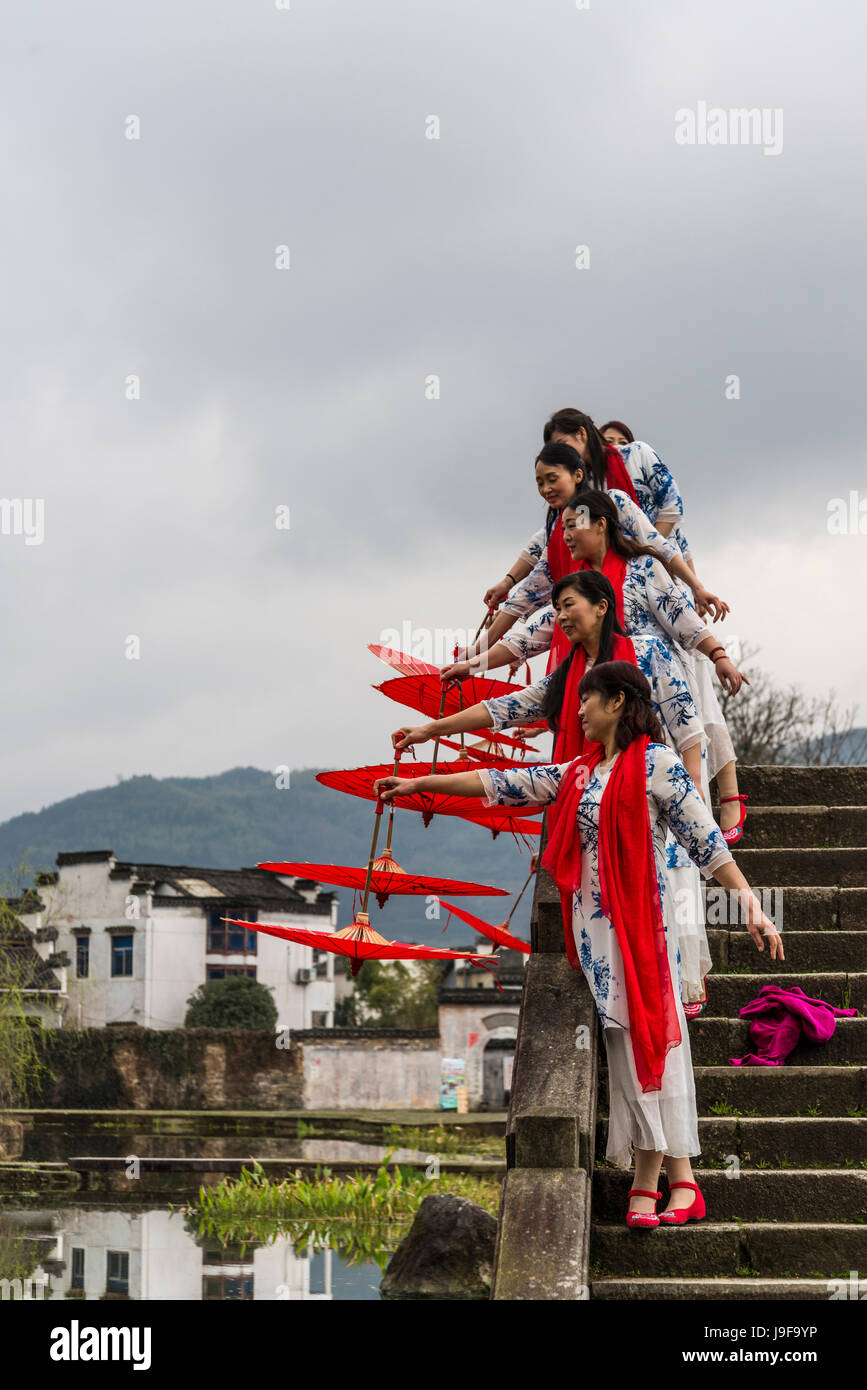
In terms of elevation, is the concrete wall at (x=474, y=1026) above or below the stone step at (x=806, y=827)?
below

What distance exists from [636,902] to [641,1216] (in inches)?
39.8

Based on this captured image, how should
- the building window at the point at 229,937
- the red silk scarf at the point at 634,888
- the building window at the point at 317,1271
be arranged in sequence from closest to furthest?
1. the red silk scarf at the point at 634,888
2. the building window at the point at 317,1271
3. the building window at the point at 229,937

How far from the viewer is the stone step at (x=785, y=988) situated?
625 centimetres

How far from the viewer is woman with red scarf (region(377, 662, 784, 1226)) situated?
4.91 m

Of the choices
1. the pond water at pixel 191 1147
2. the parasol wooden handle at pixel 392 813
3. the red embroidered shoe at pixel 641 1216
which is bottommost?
the pond water at pixel 191 1147

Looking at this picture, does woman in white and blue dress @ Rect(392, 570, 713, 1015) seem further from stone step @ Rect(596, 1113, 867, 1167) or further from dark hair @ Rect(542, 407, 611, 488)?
dark hair @ Rect(542, 407, 611, 488)

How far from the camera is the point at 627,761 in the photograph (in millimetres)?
5090

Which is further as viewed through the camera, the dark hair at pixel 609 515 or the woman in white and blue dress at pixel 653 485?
the woman in white and blue dress at pixel 653 485

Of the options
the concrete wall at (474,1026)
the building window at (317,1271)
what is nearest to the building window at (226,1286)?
the building window at (317,1271)

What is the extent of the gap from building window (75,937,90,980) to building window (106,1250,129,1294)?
136 feet

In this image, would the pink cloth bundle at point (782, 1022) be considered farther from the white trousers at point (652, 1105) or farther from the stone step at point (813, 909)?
the white trousers at point (652, 1105)
